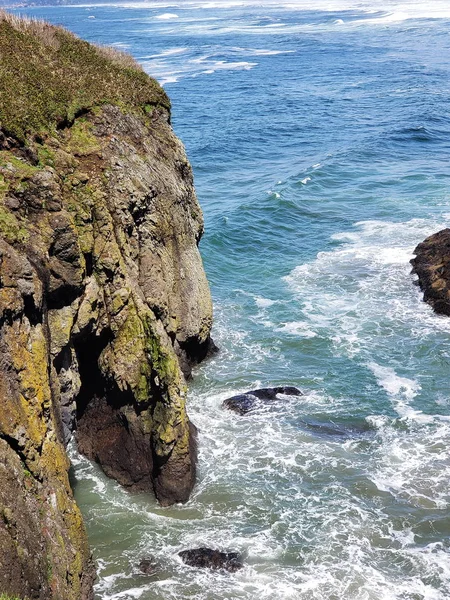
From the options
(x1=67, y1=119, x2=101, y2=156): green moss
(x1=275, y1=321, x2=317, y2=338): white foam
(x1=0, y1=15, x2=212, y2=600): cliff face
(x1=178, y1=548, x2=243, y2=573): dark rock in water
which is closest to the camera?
(x1=0, y1=15, x2=212, y2=600): cliff face

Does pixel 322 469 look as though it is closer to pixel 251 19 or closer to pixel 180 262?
pixel 180 262

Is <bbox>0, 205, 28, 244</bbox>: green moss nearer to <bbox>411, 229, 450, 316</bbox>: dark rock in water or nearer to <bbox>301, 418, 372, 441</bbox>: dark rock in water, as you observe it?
<bbox>301, 418, 372, 441</bbox>: dark rock in water

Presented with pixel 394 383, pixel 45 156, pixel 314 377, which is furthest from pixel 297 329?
pixel 45 156

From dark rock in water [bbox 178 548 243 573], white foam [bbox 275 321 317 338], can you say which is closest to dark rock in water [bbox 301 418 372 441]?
dark rock in water [bbox 178 548 243 573]

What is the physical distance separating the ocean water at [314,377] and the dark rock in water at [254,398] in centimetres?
41

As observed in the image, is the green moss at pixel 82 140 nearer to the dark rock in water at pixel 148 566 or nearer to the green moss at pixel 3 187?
the green moss at pixel 3 187

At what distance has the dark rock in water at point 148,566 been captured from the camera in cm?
1811

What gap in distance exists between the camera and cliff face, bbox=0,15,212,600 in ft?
50.2

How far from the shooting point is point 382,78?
87500mm

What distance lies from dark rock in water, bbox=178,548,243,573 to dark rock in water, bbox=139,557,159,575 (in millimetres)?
679

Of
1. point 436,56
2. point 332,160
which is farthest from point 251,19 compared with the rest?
point 332,160

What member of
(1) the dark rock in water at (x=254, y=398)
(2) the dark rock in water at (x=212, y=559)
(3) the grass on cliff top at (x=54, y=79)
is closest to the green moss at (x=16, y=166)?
(3) the grass on cliff top at (x=54, y=79)

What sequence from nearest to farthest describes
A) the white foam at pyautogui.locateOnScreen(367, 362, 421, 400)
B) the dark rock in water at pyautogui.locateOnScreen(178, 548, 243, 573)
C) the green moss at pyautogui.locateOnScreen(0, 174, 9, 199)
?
the green moss at pyautogui.locateOnScreen(0, 174, 9, 199) → the dark rock in water at pyautogui.locateOnScreen(178, 548, 243, 573) → the white foam at pyautogui.locateOnScreen(367, 362, 421, 400)

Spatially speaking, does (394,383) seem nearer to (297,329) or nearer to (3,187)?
(297,329)
